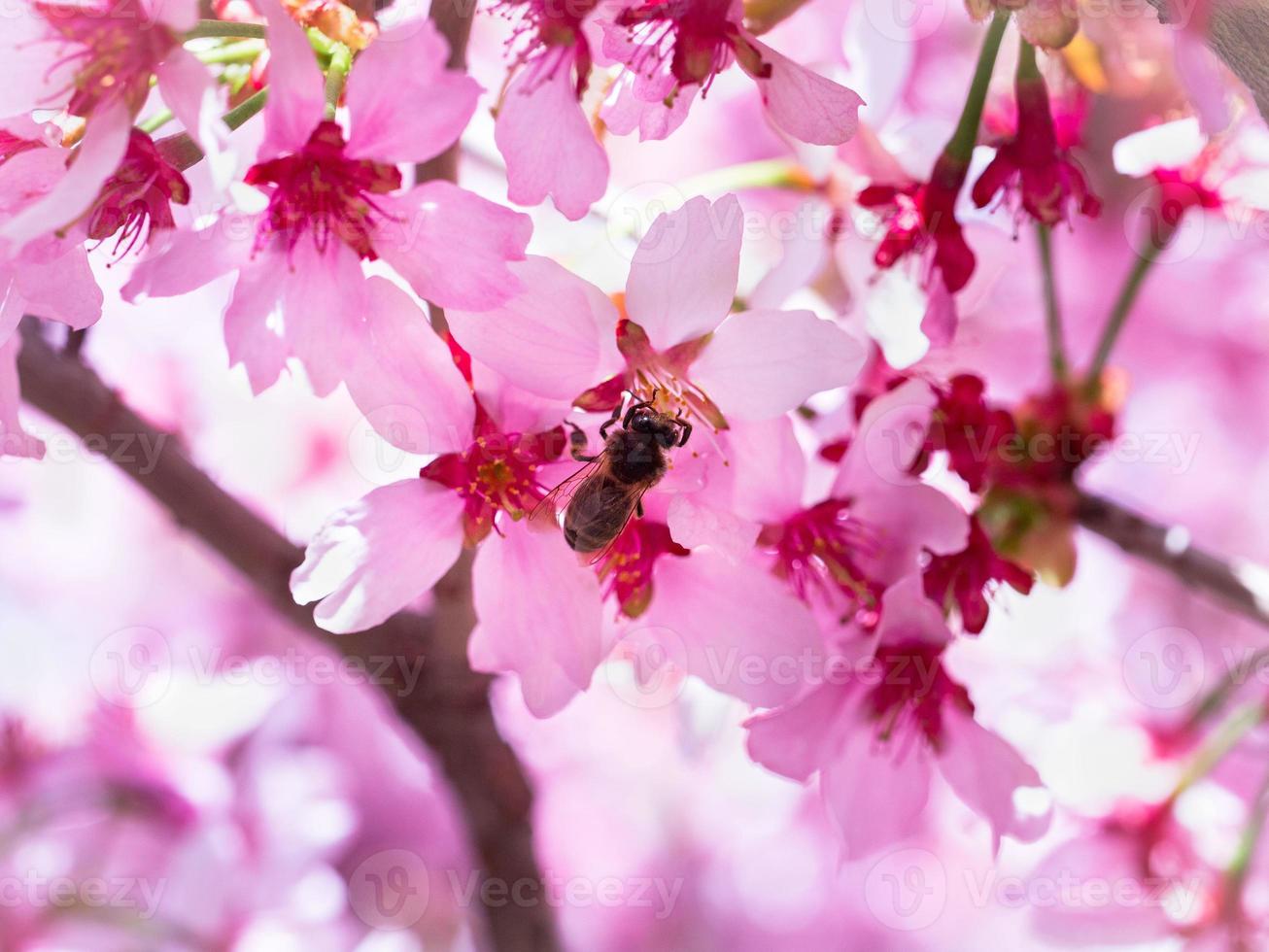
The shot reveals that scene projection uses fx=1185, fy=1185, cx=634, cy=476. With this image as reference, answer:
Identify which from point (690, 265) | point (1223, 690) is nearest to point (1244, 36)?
point (690, 265)

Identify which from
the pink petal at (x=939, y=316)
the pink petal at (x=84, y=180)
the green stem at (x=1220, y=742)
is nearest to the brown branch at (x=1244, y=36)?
the pink petal at (x=939, y=316)

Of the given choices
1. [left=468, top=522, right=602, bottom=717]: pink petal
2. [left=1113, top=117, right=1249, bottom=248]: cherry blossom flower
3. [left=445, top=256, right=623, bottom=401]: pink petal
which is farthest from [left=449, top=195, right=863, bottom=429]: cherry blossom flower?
[left=1113, top=117, right=1249, bottom=248]: cherry blossom flower

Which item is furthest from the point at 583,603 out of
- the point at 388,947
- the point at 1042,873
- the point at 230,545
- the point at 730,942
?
the point at 730,942

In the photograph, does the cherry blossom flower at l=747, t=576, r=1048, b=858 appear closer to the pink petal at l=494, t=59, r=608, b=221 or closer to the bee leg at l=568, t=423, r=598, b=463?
the bee leg at l=568, t=423, r=598, b=463

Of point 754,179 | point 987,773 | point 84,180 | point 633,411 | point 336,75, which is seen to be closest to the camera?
point 84,180

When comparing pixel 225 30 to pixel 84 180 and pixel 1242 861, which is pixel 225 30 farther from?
pixel 1242 861

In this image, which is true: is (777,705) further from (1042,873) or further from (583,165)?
(1042,873)
